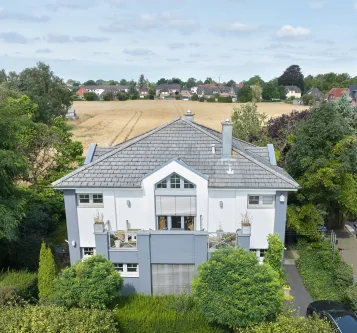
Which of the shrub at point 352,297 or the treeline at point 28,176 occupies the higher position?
the treeline at point 28,176

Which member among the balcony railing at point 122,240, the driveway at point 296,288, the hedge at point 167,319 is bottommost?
the driveway at point 296,288

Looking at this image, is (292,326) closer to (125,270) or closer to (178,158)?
(125,270)

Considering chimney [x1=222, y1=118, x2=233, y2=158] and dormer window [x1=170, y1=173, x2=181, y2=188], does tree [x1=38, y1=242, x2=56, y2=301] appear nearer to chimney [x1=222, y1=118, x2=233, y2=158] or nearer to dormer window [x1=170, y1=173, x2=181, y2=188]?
dormer window [x1=170, y1=173, x2=181, y2=188]

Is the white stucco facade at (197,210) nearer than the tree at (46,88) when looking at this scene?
Yes

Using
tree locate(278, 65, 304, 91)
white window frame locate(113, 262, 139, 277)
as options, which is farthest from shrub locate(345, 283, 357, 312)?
tree locate(278, 65, 304, 91)

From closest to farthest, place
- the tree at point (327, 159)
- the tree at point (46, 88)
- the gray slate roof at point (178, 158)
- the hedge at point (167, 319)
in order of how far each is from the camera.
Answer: the hedge at point (167, 319) → the gray slate roof at point (178, 158) → the tree at point (327, 159) → the tree at point (46, 88)

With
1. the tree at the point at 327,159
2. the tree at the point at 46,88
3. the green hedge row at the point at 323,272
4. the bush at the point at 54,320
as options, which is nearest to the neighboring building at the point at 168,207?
the green hedge row at the point at 323,272

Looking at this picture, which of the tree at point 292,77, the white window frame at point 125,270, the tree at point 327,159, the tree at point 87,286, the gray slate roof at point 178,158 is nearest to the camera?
the tree at point 87,286

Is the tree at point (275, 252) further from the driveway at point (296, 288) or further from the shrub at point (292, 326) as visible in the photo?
the shrub at point (292, 326)
